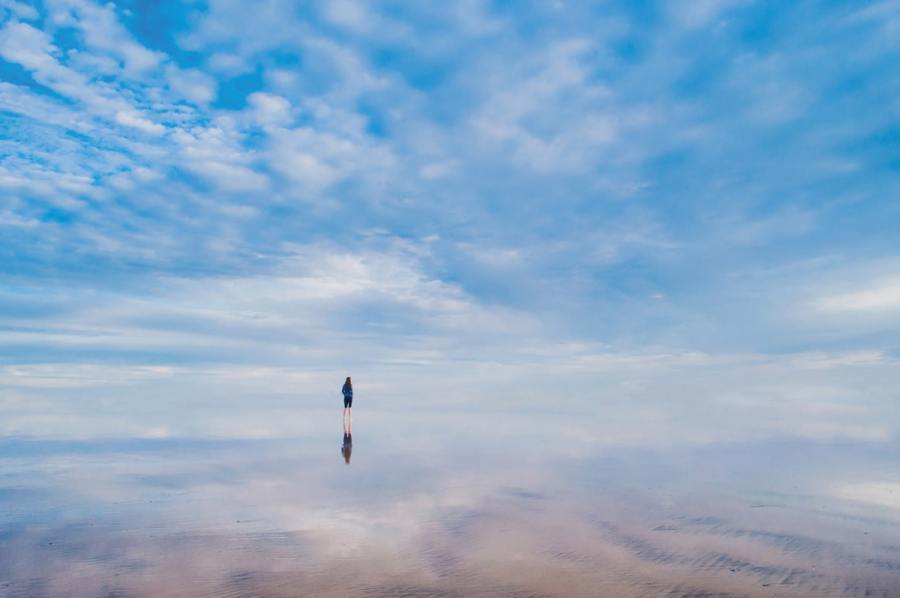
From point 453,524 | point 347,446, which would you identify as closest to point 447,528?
point 453,524

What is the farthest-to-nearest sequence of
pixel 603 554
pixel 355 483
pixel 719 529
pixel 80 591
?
pixel 355 483 < pixel 719 529 < pixel 603 554 < pixel 80 591

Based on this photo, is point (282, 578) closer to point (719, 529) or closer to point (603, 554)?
point (603, 554)

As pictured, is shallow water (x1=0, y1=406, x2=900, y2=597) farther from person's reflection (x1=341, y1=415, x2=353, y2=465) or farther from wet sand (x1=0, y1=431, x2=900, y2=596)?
person's reflection (x1=341, y1=415, x2=353, y2=465)

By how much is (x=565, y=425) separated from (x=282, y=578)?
103 ft

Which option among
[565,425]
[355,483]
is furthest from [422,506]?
[565,425]

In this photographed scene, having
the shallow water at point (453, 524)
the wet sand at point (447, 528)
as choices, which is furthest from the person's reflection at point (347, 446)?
the wet sand at point (447, 528)

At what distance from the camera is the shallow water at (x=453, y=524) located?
948 centimetres

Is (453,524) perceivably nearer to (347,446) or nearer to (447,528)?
(447,528)

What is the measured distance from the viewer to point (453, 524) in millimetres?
13156

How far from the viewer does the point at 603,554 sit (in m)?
10.9

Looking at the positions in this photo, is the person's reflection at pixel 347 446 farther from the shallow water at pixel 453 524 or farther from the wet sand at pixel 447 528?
the wet sand at pixel 447 528

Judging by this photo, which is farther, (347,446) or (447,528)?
(347,446)

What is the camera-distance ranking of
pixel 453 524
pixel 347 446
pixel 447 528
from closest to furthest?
pixel 447 528, pixel 453 524, pixel 347 446

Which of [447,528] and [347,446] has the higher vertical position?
[347,446]
